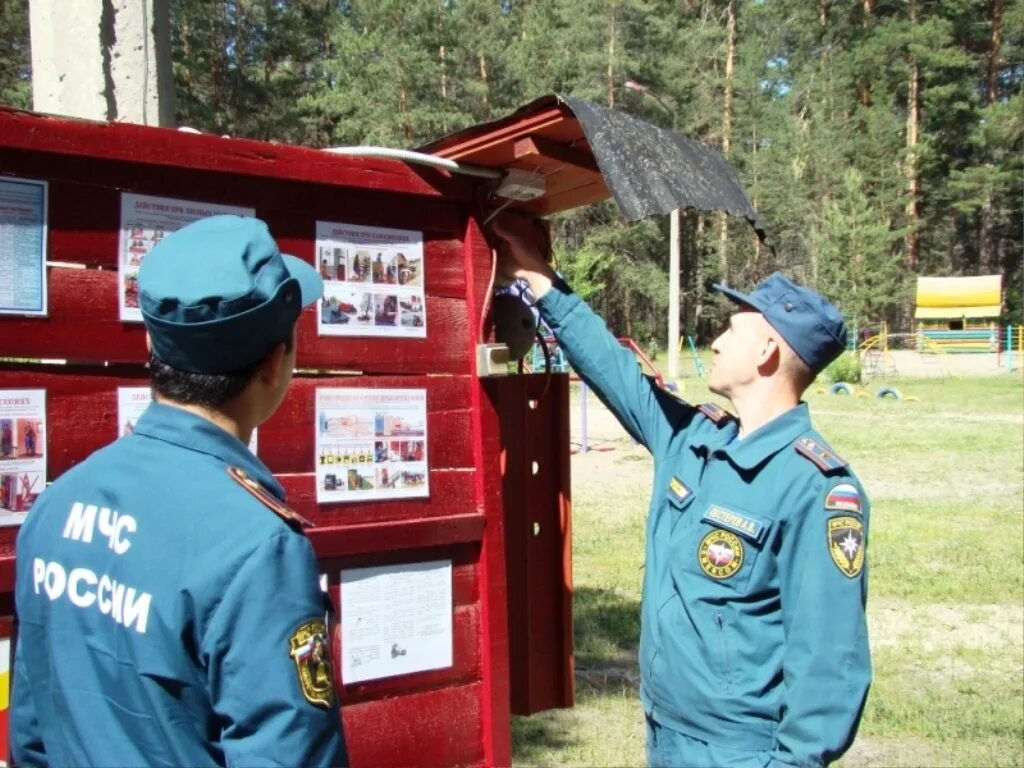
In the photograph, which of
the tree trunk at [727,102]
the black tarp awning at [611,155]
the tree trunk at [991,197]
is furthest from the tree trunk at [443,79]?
the black tarp awning at [611,155]

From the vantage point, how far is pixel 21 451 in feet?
7.02

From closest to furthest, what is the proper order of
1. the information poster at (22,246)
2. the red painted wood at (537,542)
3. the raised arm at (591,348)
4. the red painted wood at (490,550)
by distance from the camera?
the information poster at (22,246)
the red painted wood at (490,550)
the raised arm at (591,348)
the red painted wood at (537,542)

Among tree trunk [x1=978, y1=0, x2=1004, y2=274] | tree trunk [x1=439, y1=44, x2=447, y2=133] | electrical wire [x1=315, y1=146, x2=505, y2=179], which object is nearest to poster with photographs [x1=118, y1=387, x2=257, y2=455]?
electrical wire [x1=315, y1=146, x2=505, y2=179]

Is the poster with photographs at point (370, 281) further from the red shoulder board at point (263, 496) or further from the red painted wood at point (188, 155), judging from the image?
the red shoulder board at point (263, 496)

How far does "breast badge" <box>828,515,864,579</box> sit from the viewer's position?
2.37m

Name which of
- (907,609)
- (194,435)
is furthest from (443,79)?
(194,435)

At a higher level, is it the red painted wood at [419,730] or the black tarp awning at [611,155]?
the black tarp awning at [611,155]

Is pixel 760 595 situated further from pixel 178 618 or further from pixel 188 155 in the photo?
pixel 188 155

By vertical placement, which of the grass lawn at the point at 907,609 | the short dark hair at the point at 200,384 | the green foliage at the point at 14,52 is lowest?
the grass lawn at the point at 907,609

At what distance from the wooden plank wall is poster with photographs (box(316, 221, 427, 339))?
29 mm

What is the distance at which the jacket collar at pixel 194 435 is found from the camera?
1.39m

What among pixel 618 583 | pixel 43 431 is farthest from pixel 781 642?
pixel 618 583

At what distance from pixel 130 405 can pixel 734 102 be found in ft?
160

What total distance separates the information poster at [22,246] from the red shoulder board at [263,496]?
3.38 feet
